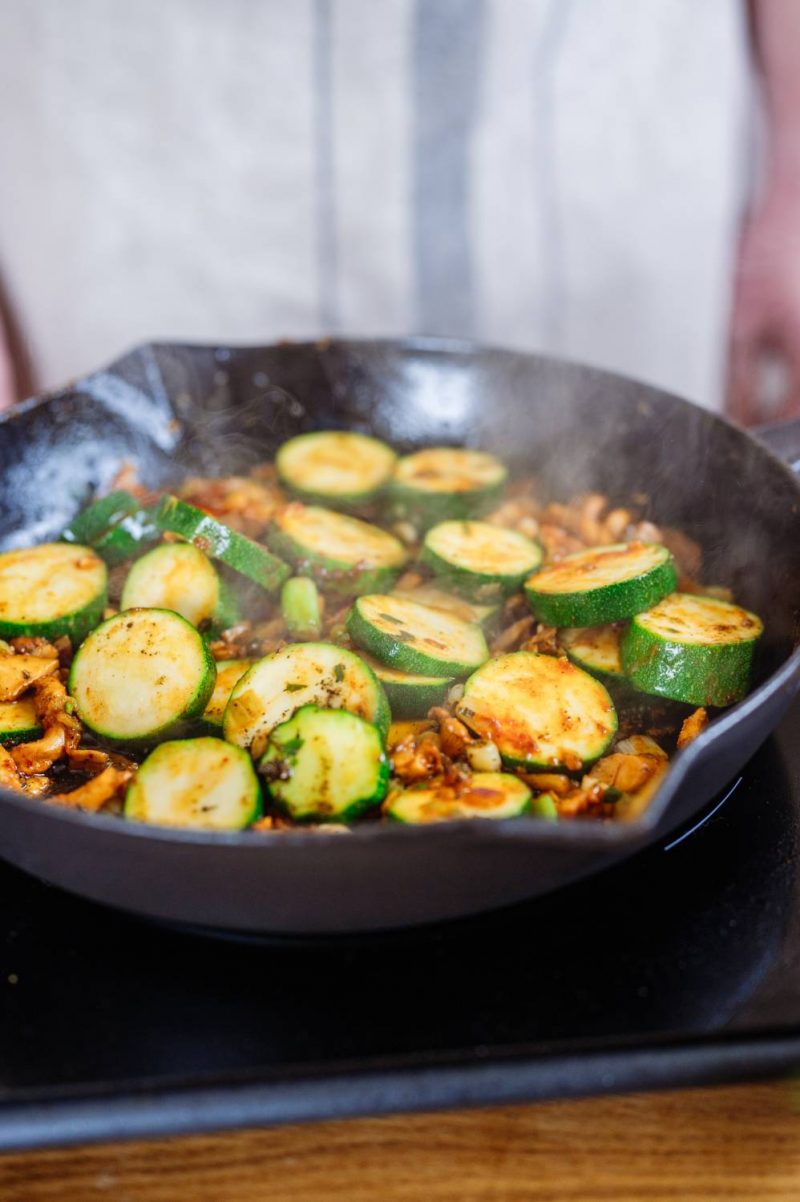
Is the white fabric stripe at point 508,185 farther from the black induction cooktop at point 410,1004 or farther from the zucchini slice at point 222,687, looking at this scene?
the black induction cooktop at point 410,1004

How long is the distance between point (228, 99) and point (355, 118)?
40 centimetres

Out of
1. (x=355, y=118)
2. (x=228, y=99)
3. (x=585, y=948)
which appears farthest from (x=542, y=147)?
(x=585, y=948)

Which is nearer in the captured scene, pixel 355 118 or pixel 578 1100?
pixel 578 1100

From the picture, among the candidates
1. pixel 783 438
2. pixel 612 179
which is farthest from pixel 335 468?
pixel 612 179

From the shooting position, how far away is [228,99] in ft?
10.7

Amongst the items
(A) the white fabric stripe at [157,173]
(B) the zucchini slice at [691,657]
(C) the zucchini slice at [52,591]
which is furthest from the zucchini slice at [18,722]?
(A) the white fabric stripe at [157,173]

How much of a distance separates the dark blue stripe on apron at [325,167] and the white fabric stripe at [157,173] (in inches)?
1.2

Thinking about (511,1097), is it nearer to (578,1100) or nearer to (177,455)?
(578,1100)

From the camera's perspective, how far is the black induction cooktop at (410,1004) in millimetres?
1348

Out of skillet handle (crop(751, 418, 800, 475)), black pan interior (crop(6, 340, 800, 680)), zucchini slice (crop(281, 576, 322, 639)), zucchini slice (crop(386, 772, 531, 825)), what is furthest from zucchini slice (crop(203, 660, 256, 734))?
skillet handle (crop(751, 418, 800, 475))

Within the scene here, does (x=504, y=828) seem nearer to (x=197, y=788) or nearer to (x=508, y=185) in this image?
(x=197, y=788)

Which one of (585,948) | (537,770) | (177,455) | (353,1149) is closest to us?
(353,1149)

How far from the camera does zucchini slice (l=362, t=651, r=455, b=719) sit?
1.96 meters

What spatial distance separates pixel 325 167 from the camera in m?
3.35
